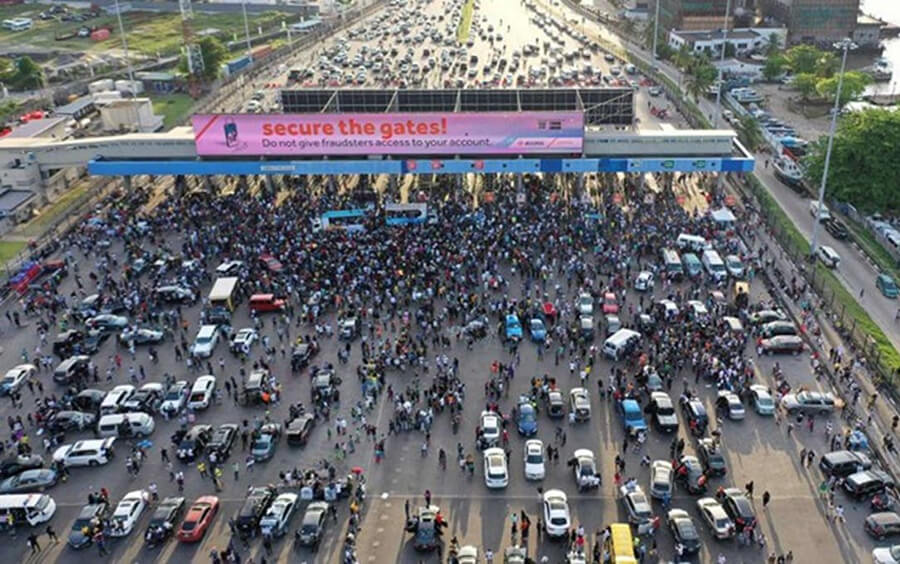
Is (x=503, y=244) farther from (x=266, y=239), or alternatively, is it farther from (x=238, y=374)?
(x=238, y=374)

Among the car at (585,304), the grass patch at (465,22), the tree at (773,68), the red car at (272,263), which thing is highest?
the grass patch at (465,22)

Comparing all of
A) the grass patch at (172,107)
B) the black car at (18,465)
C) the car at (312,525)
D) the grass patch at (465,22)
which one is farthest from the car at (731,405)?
the grass patch at (465,22)

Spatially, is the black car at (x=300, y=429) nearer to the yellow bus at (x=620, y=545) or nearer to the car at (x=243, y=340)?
the car at (x=243, y=340)

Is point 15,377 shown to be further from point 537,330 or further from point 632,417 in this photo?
point 632,417

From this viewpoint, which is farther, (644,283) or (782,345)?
(644,283)

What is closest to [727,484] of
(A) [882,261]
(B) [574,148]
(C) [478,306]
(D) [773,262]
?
(C) [478,306]

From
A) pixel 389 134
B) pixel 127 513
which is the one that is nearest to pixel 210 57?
pixel 389 134
